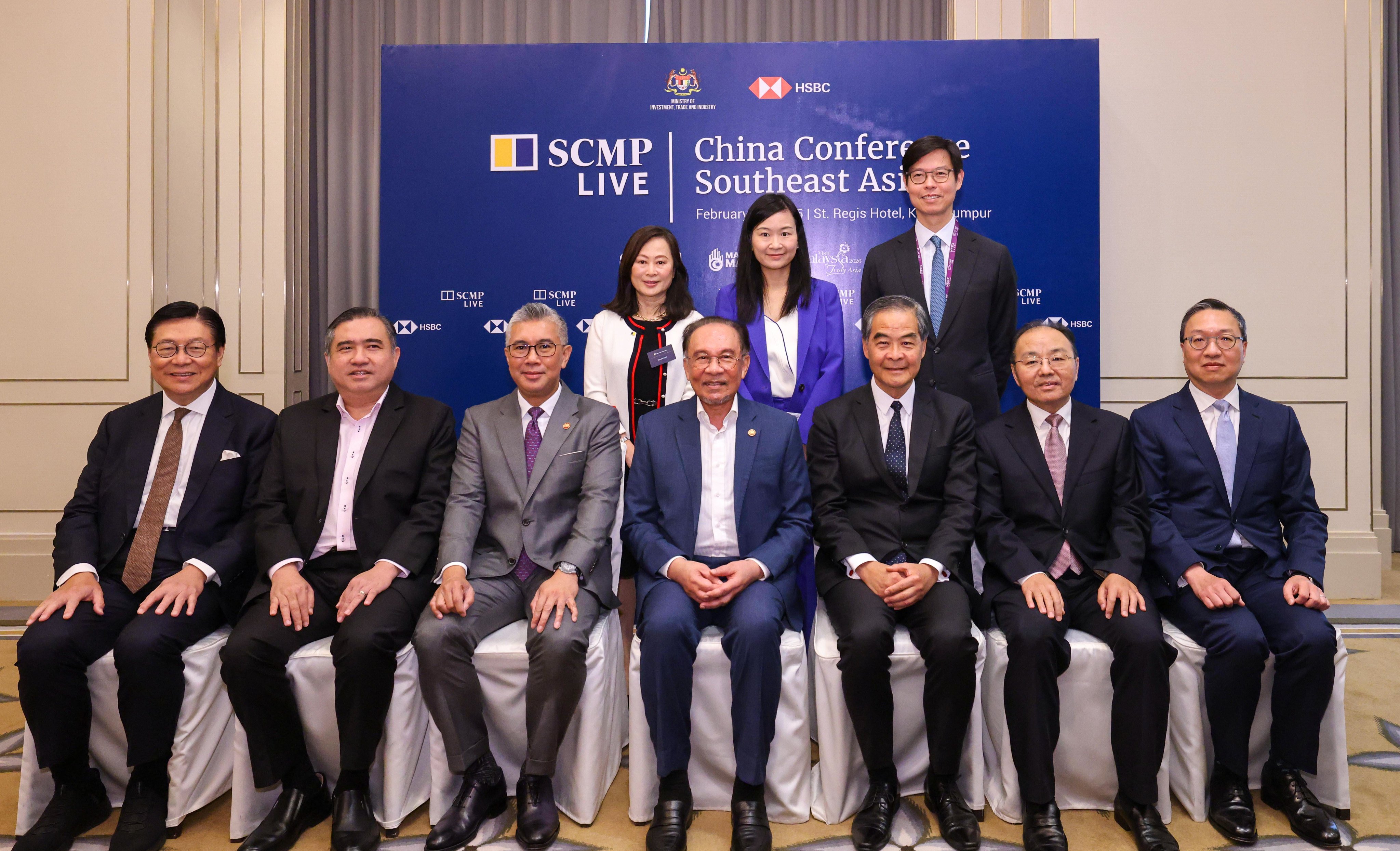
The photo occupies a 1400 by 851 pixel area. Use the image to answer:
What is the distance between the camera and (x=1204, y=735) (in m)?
2.30

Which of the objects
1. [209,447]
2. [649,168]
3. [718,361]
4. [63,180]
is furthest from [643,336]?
[63,180]

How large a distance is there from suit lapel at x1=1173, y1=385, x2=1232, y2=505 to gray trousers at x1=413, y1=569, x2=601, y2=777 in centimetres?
185

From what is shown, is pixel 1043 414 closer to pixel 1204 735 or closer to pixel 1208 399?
pixel 1208 399

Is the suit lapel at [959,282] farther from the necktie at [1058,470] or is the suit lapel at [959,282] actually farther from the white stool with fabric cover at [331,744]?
the white stool with fabric cover at [331,744]

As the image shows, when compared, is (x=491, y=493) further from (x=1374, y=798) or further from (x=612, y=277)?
(x=1374, y=798)

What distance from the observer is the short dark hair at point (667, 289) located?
321cm

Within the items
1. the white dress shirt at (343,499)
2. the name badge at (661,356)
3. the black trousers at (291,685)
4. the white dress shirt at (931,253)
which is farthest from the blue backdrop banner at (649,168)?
the black trousers at (291,685)

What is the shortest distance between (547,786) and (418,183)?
3.07 m

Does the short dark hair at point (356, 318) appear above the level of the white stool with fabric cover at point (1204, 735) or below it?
above

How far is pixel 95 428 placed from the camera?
14.6ft

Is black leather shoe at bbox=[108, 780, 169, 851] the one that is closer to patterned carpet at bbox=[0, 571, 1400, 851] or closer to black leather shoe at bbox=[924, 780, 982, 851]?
patterned carpet at bbox=[0, 571, 1400, 851]

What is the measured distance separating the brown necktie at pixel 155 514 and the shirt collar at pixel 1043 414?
2585 mm

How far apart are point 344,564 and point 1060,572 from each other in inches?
82.0

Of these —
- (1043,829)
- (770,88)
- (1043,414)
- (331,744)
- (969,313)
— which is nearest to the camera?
(1043,829)
